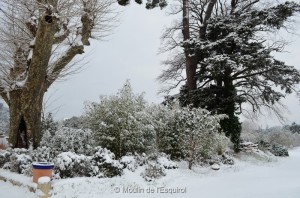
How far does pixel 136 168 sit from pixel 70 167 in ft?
7.20

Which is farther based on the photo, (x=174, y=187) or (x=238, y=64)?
(x=238, y=64)

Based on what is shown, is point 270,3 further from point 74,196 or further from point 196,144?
point 74,196

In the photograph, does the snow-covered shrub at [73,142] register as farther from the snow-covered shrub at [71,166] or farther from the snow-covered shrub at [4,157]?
the snow-covered shrub at [71,166]

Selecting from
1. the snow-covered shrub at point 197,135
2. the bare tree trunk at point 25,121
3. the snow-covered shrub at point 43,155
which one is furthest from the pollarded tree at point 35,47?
the snow-covered shrub at point 197,135

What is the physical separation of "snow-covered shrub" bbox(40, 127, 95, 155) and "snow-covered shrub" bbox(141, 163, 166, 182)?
1.72m

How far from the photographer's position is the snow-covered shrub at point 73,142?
9578 millimetres

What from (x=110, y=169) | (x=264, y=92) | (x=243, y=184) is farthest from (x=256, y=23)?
(x=110, y=169)

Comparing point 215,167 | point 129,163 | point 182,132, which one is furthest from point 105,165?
point 215,167

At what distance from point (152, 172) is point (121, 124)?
2129 mm

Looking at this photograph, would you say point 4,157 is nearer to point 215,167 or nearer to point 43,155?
point 43,155

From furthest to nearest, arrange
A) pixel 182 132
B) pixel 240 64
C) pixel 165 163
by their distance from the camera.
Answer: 1. pixel 240 64
2. pixel 182 132
3. pixel 165 163

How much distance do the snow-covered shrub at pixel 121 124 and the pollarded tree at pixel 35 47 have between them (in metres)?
2.05

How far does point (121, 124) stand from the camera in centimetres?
1035

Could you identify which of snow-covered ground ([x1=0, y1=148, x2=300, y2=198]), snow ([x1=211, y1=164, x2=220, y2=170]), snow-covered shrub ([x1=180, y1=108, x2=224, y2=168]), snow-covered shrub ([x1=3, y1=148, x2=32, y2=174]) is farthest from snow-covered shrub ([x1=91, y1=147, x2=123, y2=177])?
snow ([x1=211, y1=164, x2=220, y2=170])
